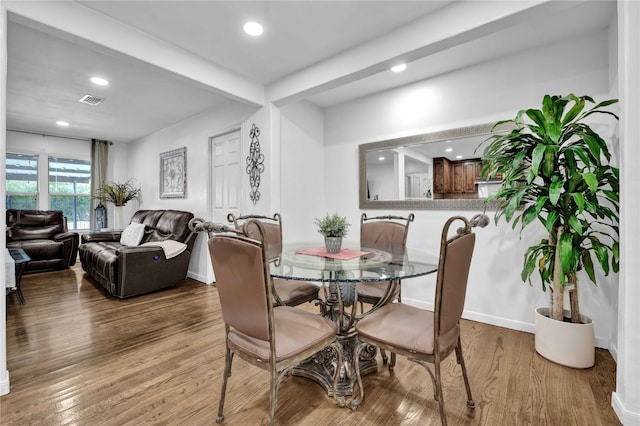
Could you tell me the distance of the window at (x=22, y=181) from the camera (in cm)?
534

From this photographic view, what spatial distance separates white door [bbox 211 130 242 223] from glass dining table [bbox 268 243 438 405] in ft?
6.61

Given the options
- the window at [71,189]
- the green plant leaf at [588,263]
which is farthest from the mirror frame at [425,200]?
the window at [71,189]

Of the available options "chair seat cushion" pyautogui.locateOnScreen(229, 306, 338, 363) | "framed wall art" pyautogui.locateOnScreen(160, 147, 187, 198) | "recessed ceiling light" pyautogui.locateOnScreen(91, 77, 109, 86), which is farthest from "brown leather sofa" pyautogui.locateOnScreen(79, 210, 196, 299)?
"chair seat cushion" pyautogui.locateOnScreen(229, 306, 338, 363)

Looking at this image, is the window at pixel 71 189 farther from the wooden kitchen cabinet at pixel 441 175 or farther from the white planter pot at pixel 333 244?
the wooden kitchen cabinet at pixel 441 175

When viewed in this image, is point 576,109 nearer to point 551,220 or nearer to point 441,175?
point 551,220

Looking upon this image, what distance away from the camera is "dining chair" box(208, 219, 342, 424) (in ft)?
3.97

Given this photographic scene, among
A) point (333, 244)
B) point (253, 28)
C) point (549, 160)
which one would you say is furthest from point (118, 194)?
point (549, 160)

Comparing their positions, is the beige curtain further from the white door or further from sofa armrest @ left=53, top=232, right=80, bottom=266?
the white door

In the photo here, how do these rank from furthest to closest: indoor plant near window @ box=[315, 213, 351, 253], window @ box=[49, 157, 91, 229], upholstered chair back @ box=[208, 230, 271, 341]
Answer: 1. window @ box=[49, 157, 91, 229]
2. indoor plant near window @ box=[315, 213, 351, 253]
3. upholstered chair back @ box=[208, 230, 271, 341]

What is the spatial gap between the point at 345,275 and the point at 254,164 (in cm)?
241

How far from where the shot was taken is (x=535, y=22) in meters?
2.22

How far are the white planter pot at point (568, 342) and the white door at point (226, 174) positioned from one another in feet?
11.1

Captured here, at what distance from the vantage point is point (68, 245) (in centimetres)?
500

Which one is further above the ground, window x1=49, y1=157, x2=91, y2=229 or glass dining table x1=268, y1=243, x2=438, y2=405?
window x1=49, y1=157, x2=91, y2=229
